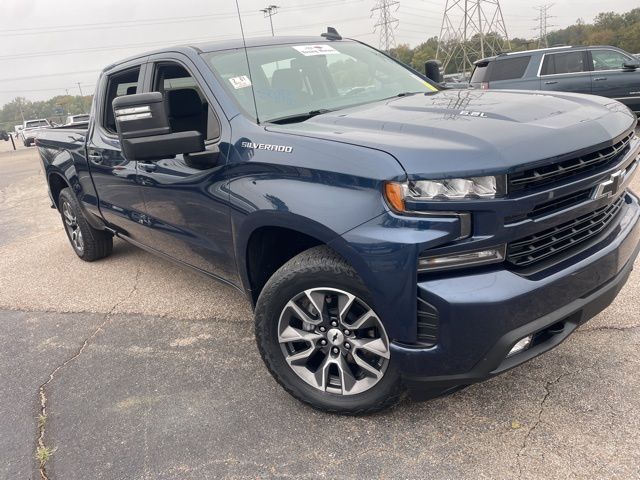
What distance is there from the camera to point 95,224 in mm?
5133

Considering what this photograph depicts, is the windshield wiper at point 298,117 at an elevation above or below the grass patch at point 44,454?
above

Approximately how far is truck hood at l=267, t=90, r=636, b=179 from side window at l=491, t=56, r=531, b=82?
28.9 feet

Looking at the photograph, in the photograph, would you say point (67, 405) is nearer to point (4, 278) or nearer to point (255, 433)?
point (255, 433)

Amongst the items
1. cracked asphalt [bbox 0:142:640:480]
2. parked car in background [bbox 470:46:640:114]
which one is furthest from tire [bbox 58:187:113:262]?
parked car in background [bbox 470:46:640:114]

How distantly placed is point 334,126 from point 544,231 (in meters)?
1.08

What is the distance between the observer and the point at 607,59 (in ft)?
34.9

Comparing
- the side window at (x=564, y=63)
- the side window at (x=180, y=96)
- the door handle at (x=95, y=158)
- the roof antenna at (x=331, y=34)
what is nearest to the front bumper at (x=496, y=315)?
the side window at (x=180, y=96)

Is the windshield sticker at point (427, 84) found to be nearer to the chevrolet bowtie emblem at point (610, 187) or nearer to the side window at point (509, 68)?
the chevrolet bowtie emblem at point (610, 187)

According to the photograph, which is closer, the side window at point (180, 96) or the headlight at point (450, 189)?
the headlight at point (450, 189)

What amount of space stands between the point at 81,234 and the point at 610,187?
4776mm

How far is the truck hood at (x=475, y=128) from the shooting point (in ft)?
6.76

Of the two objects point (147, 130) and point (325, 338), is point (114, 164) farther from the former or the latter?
point (325, 338)

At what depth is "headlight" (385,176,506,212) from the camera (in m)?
2.04

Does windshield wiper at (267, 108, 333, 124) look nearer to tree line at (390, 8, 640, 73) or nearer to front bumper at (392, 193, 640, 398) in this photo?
front bumper at (392, 193, 640, 398)
